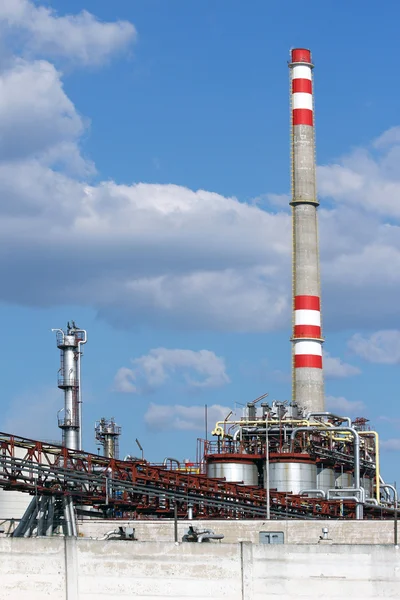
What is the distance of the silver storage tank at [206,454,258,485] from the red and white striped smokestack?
10618 mm

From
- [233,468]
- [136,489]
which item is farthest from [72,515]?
[233,468]

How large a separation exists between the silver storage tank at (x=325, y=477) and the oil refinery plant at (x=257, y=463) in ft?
0.26

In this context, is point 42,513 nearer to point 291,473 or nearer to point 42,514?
point 42,514

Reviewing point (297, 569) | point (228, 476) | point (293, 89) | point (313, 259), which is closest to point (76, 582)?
point (297, 569)

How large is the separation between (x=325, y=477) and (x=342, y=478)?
3.65m

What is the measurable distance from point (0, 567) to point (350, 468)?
37.5 metres

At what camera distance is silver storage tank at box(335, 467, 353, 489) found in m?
69.0

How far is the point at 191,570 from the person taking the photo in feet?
115

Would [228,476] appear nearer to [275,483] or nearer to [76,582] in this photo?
[275,483]

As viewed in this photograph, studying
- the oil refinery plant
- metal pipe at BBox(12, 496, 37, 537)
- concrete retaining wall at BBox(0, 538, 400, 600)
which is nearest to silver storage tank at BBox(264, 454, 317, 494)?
the oil refinery plant

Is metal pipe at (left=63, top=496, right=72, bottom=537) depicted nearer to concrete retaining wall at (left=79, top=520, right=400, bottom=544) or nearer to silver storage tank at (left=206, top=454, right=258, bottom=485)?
concrete retaining wall at (left=79, top=520, right=400, bottom=544)

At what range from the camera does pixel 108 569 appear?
35656 mm

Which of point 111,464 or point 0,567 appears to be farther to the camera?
point 111,464

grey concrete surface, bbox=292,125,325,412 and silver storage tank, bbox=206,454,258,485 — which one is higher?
grey concrete surface, bbox=292,125,325,412
